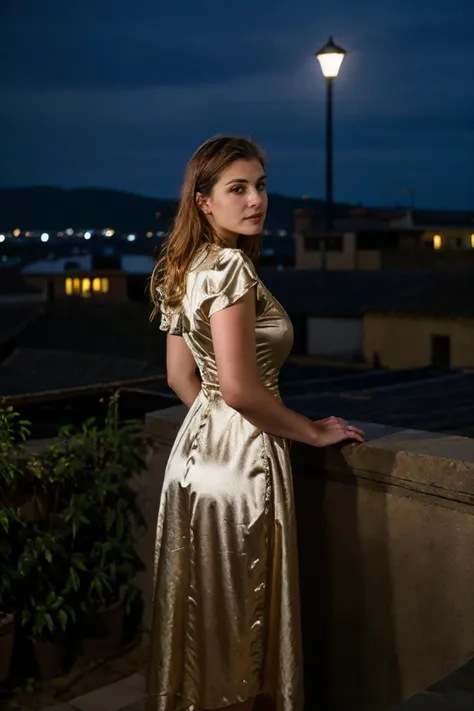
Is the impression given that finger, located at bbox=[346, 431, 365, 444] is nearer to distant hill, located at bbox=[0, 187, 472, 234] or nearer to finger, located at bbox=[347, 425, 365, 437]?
finger, located at bbox=[347, 425, 365, 437]

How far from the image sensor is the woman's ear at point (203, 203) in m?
2.62

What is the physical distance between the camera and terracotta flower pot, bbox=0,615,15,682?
3752 millimetres

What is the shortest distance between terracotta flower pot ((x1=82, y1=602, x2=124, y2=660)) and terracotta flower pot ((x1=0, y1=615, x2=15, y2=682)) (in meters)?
0.47

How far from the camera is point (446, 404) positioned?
466cm

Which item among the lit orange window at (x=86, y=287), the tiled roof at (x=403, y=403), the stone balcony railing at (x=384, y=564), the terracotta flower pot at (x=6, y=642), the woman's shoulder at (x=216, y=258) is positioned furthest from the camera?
the lit orange window at (x=86, y=287)

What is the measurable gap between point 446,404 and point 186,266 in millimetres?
2400

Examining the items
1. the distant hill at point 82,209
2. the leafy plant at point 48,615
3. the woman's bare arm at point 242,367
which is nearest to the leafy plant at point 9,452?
the leafy plant at point 48,615

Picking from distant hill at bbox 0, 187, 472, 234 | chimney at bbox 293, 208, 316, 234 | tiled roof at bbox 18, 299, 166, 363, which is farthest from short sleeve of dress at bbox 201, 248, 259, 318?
distant hill at bbox 0, 187, 472, 234

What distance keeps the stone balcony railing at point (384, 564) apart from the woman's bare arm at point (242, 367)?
0.53 metres

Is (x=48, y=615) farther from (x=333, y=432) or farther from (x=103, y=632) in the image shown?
(x=333, y=432)

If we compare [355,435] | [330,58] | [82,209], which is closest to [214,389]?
[355,435]

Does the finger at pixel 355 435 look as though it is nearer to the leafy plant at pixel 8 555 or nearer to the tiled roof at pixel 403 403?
the tiled roof at pixel 403 403

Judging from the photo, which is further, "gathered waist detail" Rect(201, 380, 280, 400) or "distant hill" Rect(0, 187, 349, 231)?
"distant hill" Rect(0, 187, 349, 231)

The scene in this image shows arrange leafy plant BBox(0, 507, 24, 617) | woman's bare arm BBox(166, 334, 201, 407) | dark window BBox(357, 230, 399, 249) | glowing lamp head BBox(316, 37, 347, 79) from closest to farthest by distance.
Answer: woman's bare arm BBox(166, 334, 201, 407), leafy plant BBox(0, 507, 24, 617), glowing lamp head BBox(316, 37, 347, 79), dark window BBox(357, 230, 399, 249)
